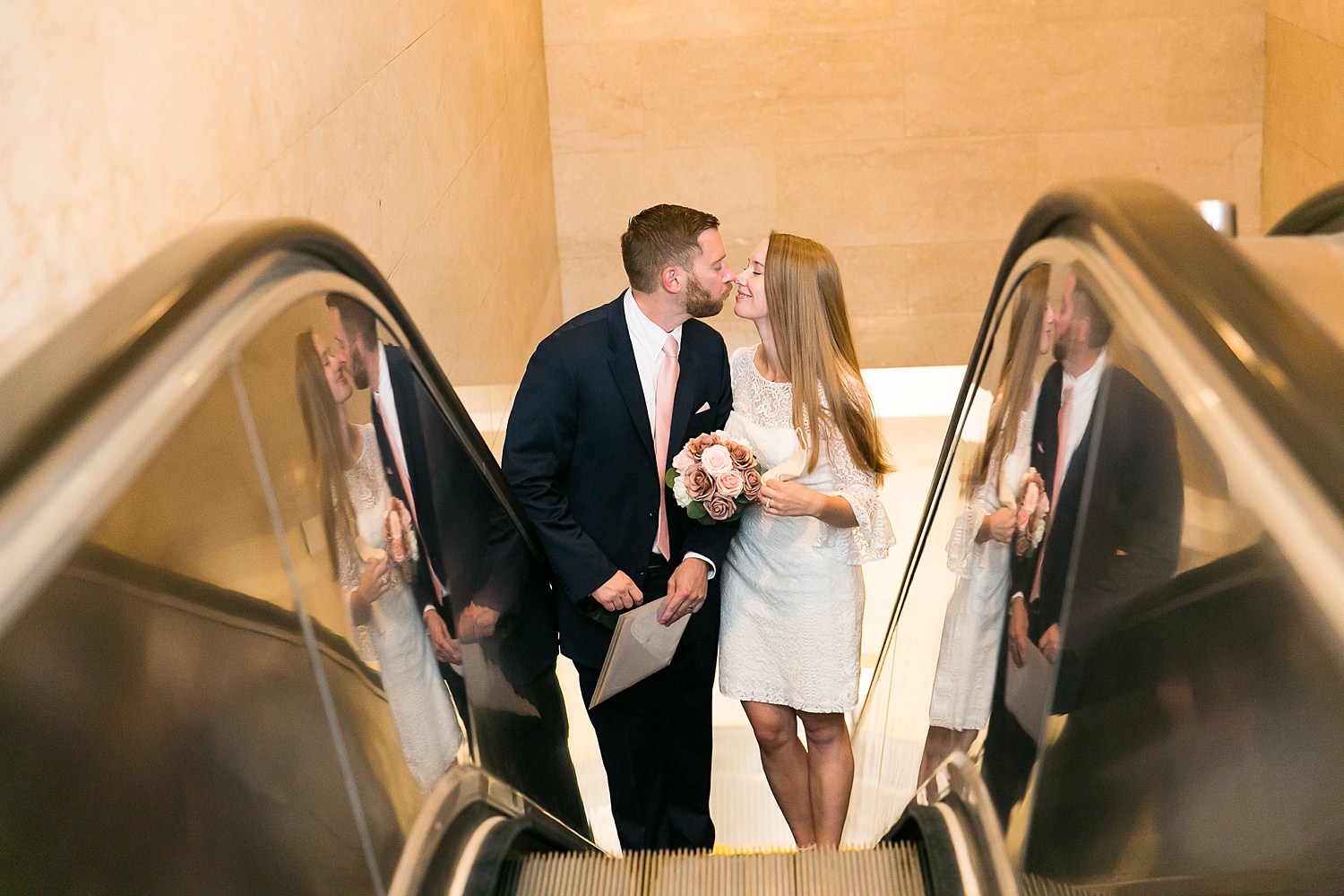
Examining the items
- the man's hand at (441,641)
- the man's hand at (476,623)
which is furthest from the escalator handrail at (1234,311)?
the man's hand at (476,623)

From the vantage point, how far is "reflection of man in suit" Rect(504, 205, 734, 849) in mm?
3988

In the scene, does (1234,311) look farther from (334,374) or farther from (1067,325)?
(334,374)

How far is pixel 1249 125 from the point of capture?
919 cm

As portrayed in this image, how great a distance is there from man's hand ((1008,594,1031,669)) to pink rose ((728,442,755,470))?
61.4 inches

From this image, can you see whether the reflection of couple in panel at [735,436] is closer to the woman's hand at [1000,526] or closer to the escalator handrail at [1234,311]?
the woman's hand at [1000,526]

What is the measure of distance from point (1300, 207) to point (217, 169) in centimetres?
294

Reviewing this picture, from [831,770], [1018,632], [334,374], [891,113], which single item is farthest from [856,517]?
[891,113]

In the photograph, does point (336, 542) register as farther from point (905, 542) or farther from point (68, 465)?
point (905, 542)

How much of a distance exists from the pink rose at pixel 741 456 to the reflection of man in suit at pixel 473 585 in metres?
0.70

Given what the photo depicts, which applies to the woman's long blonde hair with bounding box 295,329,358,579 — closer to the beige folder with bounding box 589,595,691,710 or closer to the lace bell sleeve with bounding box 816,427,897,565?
the beige folder with bounding box 589,595,691,710

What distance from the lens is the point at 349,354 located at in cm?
209

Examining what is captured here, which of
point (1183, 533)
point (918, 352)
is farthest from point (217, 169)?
point (918, 352)

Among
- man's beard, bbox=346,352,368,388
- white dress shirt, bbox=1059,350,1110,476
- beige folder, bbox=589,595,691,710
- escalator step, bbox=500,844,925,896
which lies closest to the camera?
white dress shirt, bbox=1059,350,1110,476

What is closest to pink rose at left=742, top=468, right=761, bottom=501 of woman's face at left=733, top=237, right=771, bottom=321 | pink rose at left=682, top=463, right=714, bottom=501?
pink rose at left=682, top=463, right=714, bottom=501
